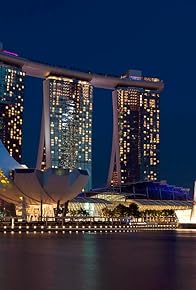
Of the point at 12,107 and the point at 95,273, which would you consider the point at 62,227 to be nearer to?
the point at 95,273

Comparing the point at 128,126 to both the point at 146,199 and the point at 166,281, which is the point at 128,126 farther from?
the point at 166,281

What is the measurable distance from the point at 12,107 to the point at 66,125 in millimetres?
13590

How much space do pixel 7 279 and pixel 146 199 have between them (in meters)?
128

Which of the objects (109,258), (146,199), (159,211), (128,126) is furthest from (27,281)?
(128,126)

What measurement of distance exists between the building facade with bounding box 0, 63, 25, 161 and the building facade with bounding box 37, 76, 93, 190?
277 inches

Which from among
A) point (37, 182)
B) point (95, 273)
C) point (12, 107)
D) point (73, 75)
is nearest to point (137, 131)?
point (73, 75)

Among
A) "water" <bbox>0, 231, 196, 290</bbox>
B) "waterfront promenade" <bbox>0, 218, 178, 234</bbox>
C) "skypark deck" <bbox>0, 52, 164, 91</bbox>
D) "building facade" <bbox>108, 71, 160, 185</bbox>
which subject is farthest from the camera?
"building facade" <bbox>108, 71, 160, 185</bbox>

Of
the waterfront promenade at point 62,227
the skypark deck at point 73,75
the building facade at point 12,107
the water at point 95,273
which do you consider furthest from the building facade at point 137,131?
the water at point 95,273

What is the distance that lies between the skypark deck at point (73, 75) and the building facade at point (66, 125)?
1.80 m

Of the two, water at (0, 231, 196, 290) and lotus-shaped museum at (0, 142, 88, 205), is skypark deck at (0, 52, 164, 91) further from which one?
water at (0, 231, 196, 290)

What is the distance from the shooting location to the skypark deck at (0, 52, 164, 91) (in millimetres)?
142750

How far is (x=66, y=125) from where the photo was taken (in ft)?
493

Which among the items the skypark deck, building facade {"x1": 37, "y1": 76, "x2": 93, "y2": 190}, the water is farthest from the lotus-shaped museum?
the water

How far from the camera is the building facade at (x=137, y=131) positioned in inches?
6535
